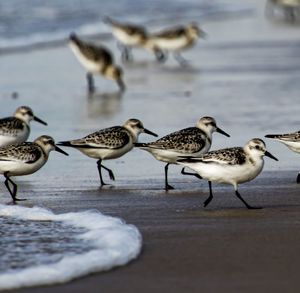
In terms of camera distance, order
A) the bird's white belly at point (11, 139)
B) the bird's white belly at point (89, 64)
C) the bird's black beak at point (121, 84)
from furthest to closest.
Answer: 1. the bird's white belly at point (89, 64)
2. the bird's black beak at point (121, 84)
3. the bird's white belly at point (11, 139)

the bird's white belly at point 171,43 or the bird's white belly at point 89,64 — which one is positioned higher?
the bird's white belly at point 89,64

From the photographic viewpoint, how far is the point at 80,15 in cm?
2577

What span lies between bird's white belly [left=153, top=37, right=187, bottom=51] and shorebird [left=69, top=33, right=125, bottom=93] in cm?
227

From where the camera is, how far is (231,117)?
1380cm

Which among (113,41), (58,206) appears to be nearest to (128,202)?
(58,206)

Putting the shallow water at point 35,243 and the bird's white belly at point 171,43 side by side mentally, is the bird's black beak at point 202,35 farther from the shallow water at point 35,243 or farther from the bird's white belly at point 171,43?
the shallow water at point 35,243

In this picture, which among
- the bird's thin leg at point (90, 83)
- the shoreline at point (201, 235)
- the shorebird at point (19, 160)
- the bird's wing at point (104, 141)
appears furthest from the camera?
the bird's thin leg at point (90, 83)

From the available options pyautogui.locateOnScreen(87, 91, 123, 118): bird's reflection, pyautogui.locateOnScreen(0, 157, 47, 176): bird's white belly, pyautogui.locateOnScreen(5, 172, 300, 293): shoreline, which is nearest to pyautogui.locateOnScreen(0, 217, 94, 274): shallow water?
pyautogui.locateOnScreen(5, 172, 300, 293): shoreline

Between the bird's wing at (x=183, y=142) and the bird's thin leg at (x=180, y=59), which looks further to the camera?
the bird's thin leg at (x=180, y=59)

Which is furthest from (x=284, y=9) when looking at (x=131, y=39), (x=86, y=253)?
(x=86, y=253)

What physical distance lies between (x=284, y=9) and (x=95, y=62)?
35.3 ft

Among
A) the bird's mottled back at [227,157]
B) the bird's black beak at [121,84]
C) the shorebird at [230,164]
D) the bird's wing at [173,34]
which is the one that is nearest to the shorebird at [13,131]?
the shorebird at [230,164]

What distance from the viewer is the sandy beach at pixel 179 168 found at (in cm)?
698

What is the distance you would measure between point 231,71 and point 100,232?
34.3 feet
